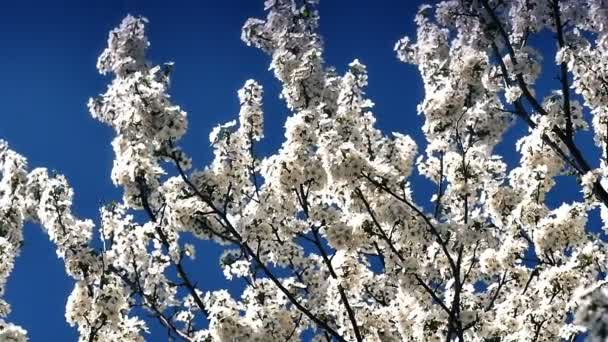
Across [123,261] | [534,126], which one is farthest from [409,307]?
[123,261]

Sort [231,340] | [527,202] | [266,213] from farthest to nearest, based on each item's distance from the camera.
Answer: [527,202] < [266,213] < [231,340]

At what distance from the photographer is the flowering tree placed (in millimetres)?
13305

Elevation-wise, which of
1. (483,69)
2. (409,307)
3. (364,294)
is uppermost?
A: (483,69)

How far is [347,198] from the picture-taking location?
13641 millimetres

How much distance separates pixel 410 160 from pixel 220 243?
374cm

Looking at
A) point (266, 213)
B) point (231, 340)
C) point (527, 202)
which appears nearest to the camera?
point (231, 340)

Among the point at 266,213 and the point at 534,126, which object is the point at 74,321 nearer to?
the point at 266,213

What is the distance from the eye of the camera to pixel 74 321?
581 inches

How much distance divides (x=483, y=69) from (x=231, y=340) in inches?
254

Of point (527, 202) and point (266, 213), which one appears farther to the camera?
point (527, 202)

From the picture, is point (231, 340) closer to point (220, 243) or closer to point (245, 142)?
point (220, 243)

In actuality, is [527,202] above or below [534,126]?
below

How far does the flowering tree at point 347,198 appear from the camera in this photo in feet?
43.7

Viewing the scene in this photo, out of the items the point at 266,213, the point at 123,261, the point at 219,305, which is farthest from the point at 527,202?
the point at 123,261
